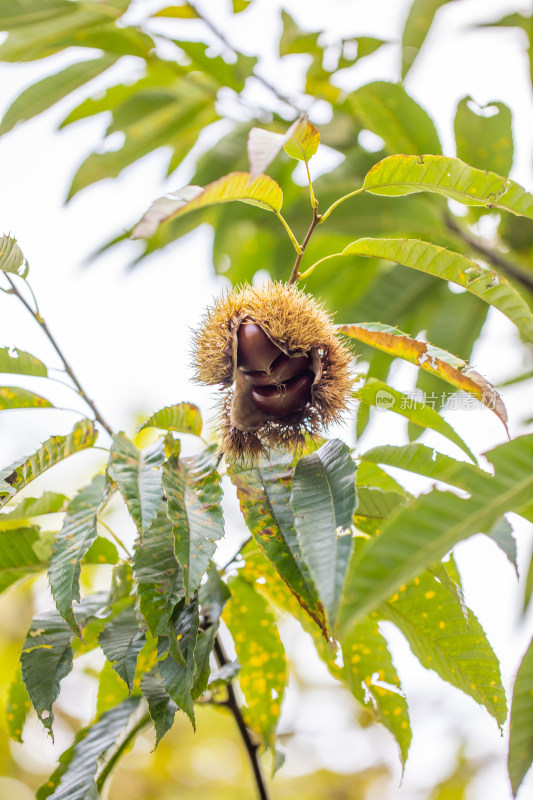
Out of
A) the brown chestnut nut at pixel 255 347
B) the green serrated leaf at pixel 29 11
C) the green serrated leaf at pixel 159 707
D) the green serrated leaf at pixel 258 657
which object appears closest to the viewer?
the green serrated leaf at pixel 159 707

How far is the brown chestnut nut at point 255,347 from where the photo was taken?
2.46ft

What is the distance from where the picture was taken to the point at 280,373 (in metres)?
0.75

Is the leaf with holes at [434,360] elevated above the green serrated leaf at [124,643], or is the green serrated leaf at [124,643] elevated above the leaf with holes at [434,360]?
the leaf with holes at [434,360]

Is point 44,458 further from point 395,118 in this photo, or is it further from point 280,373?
point 395,118

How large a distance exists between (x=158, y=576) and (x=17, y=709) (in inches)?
18.5

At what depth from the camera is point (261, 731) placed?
0.87 meters

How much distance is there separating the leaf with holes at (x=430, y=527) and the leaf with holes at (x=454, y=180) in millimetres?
333

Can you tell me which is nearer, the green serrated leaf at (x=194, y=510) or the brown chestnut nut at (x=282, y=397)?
the green serrated leaf at (x=194, y=510)

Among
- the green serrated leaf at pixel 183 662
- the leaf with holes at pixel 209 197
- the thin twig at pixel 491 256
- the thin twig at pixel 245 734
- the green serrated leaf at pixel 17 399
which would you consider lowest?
the thin twig at pixel 245 734

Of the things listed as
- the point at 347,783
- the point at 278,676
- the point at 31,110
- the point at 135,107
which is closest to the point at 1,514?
the point at 278,676

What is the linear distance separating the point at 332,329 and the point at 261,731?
59 centimetres

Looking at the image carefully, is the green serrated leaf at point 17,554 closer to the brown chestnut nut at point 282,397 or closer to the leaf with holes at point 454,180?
the brown chestnut nut at point 282,397

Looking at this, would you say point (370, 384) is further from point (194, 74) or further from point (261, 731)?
point (194, 74)

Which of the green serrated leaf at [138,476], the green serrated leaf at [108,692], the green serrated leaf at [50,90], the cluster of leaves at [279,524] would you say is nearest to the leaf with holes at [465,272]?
the cluster of leaves at [279,524]
